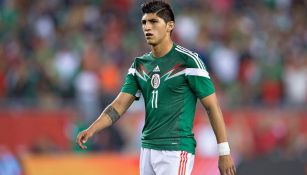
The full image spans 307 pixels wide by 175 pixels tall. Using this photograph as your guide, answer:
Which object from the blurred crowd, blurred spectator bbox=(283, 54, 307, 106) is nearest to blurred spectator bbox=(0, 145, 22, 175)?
the blurred crowd

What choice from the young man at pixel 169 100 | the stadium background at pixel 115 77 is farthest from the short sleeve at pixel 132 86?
the stadium background at pixel 115 77

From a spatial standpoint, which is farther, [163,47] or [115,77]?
[115,77]

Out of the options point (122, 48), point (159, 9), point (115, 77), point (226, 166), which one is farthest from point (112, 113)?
point (122, 48)

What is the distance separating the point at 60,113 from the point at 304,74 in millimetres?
4450

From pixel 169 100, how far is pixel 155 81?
0.21 m

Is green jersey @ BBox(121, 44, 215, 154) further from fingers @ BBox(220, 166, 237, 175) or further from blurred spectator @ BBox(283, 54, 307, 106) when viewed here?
blurred spectator @ BBox(283, 54, 307, 106)

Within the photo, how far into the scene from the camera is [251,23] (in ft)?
64.2

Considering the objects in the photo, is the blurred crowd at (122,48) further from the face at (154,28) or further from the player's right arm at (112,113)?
the face at (154,28)

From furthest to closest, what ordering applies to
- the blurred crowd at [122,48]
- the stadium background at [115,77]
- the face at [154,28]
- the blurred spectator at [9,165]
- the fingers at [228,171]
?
1. the blurred crowd at [122,48]
2. the stadium background at [115,77]
3. the blurred spectator at [9,165]
4. the face at [154,28]
5. the fingers at [228,171]

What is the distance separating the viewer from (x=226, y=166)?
26.1ft

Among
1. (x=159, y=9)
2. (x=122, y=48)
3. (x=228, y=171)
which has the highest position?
(x=122, y=48)

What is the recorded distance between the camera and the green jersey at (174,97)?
8.12m

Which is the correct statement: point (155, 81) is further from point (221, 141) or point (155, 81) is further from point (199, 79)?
point (221, 141)

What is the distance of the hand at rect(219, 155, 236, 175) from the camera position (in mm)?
7934
